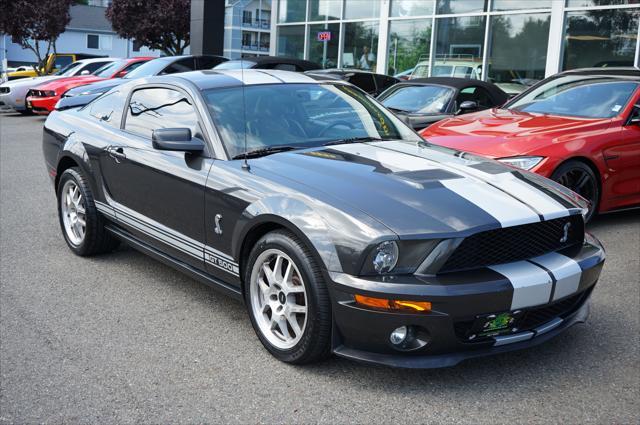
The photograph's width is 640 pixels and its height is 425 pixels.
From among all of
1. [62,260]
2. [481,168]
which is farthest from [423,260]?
[62,260]

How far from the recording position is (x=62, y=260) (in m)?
5.58

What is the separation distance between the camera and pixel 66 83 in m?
17.2

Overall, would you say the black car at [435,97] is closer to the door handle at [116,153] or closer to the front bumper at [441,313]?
the door handle at [116,153]

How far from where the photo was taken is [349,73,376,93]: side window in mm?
13113

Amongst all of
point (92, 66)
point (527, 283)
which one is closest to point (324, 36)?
point (92, 66)

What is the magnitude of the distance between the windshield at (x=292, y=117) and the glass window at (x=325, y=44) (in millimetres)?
16389

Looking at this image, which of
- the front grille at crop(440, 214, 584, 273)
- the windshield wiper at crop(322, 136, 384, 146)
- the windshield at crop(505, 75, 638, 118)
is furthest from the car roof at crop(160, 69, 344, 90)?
the windshield at crop(505, 75, 638, 118)

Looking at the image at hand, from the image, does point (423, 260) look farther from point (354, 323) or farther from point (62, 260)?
point (62, 260)

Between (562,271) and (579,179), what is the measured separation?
332 cm

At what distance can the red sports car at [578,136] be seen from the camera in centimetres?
635

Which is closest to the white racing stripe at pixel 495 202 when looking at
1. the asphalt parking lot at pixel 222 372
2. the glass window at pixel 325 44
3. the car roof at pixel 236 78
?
the asphalt parking lot at pixel 222 372

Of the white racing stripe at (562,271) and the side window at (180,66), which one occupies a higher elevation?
the side window at (180,66)

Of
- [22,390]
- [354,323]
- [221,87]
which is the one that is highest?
[221,87]

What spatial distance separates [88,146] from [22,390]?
2.50m
